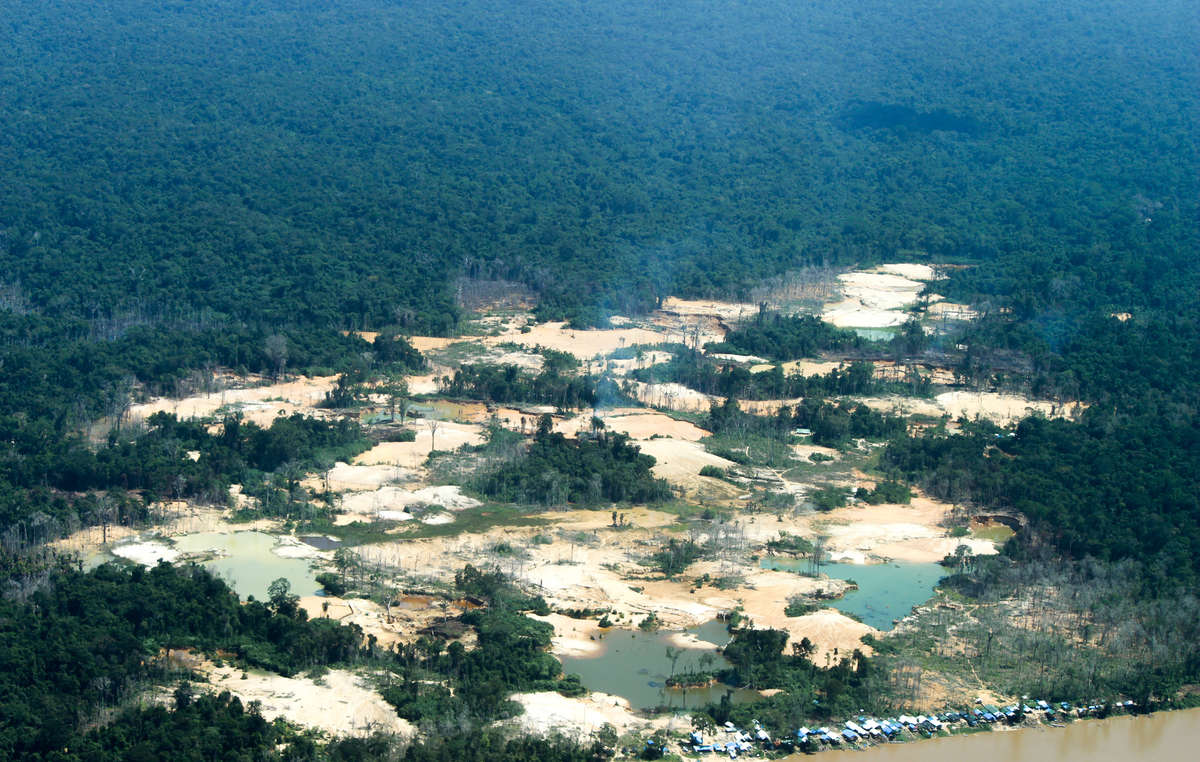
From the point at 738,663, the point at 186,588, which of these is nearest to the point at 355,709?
the point at 186,588

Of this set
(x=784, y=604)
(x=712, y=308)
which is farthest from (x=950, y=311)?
(x=784, y=604)

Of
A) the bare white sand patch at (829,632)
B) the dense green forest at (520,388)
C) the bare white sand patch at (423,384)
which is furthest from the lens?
the bare white sand patch at (423,384)

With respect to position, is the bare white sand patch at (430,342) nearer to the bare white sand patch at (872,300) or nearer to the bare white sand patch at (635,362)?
the bare white sand patch at (635,362)

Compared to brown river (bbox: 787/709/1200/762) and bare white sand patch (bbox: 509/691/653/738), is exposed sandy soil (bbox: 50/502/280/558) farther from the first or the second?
brown river (bbox: 787/709/1200/762)

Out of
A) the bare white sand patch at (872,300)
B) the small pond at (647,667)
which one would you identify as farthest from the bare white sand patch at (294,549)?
the bare white sand patch at (872,300)

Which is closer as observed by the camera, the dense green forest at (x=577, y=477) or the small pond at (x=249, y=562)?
the small pond at (x=249, y=562)

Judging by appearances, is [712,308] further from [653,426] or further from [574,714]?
[574,714]

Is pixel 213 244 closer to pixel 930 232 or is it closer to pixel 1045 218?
pixel 930 232
